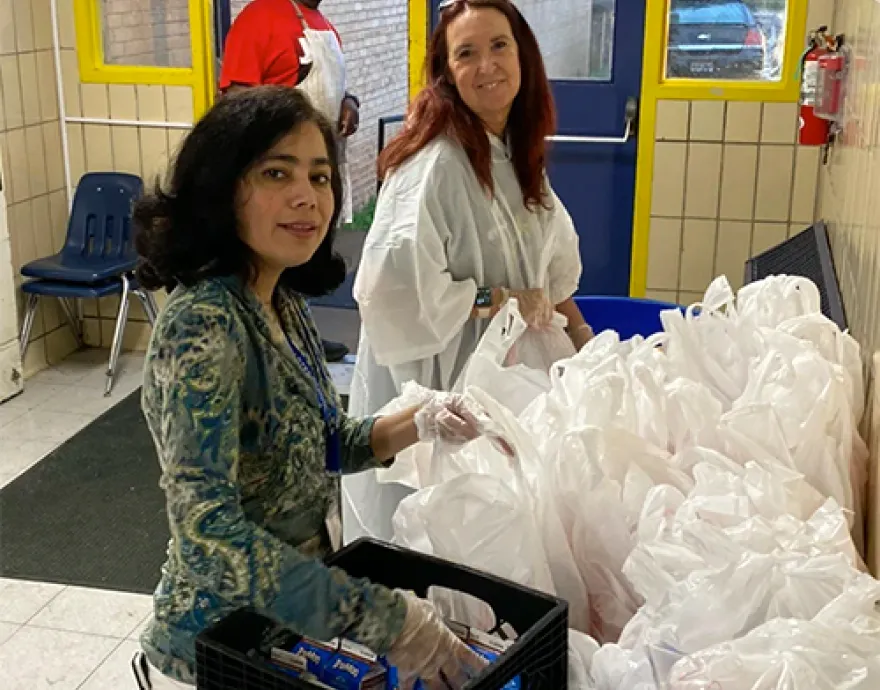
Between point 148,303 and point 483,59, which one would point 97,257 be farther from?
point 483,59

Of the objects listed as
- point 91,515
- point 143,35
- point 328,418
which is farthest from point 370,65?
point 328,418

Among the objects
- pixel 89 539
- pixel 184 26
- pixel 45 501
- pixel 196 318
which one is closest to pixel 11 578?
pixel 89 539

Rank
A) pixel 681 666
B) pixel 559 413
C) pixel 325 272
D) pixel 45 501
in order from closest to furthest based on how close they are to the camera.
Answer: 1. pixel 681 666
2. pixel 559 413
3. pixel 325 272
4. pixel 45 501

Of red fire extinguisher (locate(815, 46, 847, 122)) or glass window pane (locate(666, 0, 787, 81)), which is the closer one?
red fire extinguisher (locate(815, 46, 847, 122))

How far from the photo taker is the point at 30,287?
4.42 m

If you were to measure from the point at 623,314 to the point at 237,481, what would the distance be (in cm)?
152

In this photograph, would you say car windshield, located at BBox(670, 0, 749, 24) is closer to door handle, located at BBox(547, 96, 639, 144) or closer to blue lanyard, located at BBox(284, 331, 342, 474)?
door handle, located at BBox(547, 96, 639, 144)

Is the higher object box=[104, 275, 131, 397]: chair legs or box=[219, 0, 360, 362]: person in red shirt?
box=[219, 0, 360, 362]: person in red shirt

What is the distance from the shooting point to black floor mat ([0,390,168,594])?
3092mm

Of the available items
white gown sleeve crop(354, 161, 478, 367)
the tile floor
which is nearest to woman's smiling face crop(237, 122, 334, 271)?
white gown sleeve crop(354, 161, 478, 367)

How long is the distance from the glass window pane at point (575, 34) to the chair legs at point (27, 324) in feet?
7.54

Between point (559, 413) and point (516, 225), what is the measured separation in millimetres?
1049

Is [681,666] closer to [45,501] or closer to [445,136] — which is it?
[445,136]

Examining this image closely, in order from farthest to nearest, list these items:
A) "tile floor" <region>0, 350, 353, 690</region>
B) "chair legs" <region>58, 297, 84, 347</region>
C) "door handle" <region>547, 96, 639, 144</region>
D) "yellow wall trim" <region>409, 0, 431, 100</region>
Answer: "chair legs" <region>58, 297, 84, 347</region>, "yellow wall trim" <region>409, 0, 431, 100</region>, "door handle" <region>547, 96, 639, 144</region>, "tile floor" <region>0, 350, 353, 690</region>
